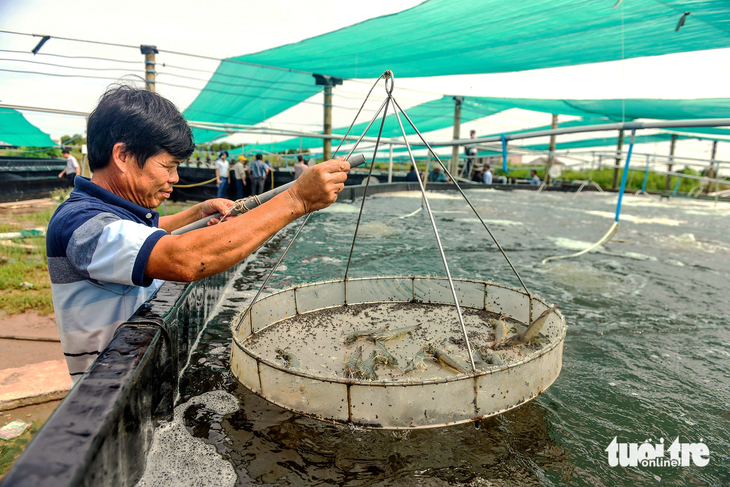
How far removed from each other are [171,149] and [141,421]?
0.87m

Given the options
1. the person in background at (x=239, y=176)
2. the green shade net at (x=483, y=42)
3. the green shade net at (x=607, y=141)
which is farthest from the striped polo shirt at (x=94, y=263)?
the green shade net at (x=607, y=141)

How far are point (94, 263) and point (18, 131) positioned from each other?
48.3 ft

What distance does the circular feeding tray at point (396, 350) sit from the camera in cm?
140

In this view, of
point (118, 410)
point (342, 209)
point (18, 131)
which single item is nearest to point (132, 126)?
point (118, 410)

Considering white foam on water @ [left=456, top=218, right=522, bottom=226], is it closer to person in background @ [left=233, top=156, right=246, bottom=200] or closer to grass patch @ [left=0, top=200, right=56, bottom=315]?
person in background @ [left=233, top=156, right=246, bottom=200]

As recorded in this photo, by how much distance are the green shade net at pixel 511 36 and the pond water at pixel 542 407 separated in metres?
2.92

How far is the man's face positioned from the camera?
1.37 meters

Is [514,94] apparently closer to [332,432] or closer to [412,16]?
[412,16]

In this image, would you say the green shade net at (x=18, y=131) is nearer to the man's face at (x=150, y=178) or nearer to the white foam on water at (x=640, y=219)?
the man's face at (x=150, y=178)

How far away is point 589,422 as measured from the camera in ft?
6.48

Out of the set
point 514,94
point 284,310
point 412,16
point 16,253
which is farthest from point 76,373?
point 514,94

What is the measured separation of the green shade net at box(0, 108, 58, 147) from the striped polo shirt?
34.9 ft

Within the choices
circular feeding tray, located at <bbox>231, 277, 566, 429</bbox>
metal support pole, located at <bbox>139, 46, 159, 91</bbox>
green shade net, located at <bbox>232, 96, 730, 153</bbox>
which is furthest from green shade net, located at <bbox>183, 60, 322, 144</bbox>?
circular feeding tray, located at <bbox>231, 277, 566, 429</bbox>

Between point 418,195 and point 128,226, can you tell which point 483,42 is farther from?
point 128,226
